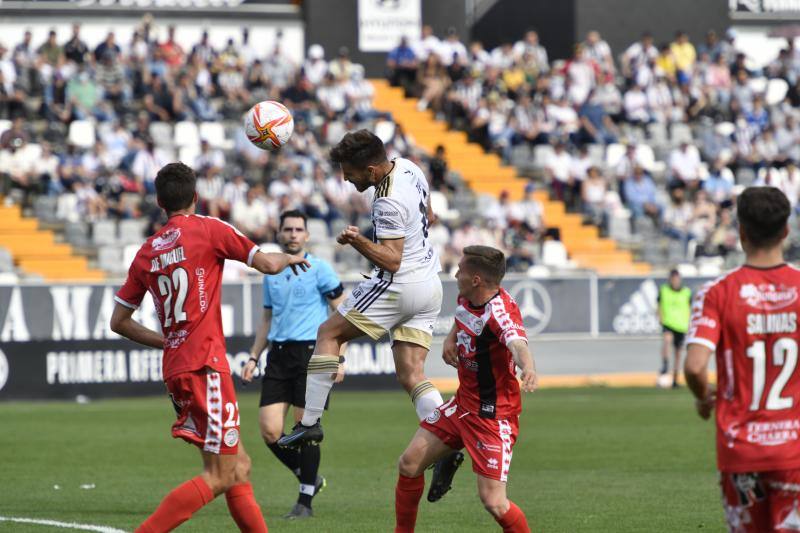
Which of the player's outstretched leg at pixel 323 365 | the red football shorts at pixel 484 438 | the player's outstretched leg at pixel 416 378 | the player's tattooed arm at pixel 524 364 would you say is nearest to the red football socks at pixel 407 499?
the red football shorts at pixel 484 438

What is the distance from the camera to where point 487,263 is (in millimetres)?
8016

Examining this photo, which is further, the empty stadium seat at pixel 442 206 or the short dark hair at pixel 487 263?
the empty stadium seat at pixel 442 206

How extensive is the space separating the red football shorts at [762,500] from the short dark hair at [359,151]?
3.68 meters

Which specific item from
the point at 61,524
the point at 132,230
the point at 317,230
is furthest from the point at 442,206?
the point at 61,524

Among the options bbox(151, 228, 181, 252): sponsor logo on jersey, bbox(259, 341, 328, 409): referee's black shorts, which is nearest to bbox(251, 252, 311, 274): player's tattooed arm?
bbox(151, 228, 181, 252): sponsor logo on jersey

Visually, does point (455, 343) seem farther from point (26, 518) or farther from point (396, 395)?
point (396, 395)

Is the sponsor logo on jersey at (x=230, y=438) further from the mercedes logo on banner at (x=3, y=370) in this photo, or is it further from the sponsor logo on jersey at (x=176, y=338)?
the mercedes logo on banner at (x=3, y=370)

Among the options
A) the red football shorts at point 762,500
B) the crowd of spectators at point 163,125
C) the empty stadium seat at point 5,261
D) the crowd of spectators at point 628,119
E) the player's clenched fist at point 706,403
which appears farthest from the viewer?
the crowd of spectators at point 628,119

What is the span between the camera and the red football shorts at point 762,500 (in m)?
5.89

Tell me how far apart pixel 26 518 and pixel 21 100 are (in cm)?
1884

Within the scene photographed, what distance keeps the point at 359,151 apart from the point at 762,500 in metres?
3.86

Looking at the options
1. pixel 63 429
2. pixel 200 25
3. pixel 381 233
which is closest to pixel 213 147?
pixel 200 25

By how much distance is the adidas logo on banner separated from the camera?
1062 inches

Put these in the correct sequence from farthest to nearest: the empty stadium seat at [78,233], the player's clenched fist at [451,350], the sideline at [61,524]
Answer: the empty stadium seat at [78,233] < the sideline at [61,524] < the player's clenched fist at [451,350]
